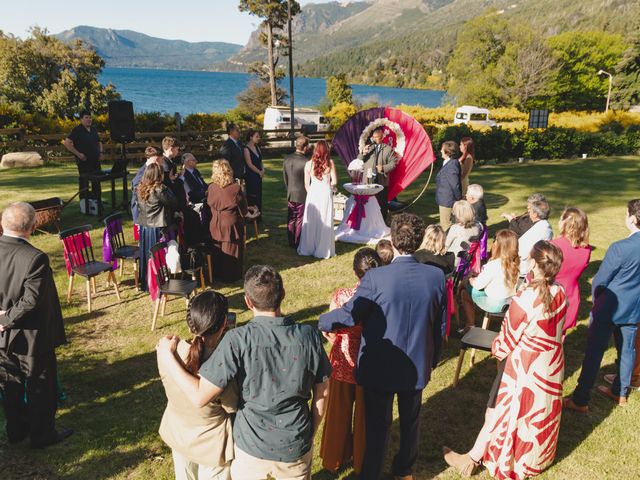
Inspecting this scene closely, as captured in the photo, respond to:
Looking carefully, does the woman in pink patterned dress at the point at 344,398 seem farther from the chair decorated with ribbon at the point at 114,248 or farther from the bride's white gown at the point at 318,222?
the bride's white gown at the point at 318,222

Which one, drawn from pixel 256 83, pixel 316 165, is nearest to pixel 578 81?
pixel 256 83

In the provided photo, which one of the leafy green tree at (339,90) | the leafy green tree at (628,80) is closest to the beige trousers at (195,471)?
the leafy green tree at (628,80)

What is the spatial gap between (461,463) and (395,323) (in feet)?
4.89

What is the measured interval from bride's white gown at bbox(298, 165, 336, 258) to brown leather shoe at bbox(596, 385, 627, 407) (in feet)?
15.3

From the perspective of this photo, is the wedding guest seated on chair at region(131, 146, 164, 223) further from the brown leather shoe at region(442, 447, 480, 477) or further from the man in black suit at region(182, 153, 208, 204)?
the brown leather shoe at region(442, 447, 480, 477)

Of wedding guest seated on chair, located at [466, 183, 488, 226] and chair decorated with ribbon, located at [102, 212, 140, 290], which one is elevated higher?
wedding guest seated on chair, located at [466, 183, 488, 226]

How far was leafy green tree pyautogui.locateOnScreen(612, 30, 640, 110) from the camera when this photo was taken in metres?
40.1

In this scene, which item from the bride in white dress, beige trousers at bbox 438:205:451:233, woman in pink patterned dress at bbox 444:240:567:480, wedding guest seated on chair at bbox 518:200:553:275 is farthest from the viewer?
beige trousers at bbox 438:205:451:233

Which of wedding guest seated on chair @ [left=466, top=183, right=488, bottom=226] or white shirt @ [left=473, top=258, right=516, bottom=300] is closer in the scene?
white shirt @ [left=473, top=258, right=516, bottom=300]

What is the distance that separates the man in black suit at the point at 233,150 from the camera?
939 centimetres

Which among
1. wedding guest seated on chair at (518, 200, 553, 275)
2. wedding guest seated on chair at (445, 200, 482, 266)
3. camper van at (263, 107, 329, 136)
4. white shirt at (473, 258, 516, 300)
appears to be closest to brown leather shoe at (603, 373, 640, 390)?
→ white shirt at (473, 258, 516, 300)

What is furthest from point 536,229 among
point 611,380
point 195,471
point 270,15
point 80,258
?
point 270,15

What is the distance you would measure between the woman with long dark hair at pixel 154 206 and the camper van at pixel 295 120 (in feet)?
73.1

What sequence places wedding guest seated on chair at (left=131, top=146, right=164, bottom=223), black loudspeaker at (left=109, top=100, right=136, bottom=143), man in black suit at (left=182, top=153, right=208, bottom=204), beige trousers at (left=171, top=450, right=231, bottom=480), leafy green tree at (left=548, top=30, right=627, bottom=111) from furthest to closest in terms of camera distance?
leafy green tree at (left=548, top=30, right=627, bottom=111) < black loudspeaker at (left=109, top=100, right=136, bottom=143) < man in black suit at (left=182, top=153, right=208, bottom=204) < wedding guest seated on chair at (left=131, top=146, right=164, bottom=223) < beige trousers at (left=171, top=450, right=231, bottom=480)
